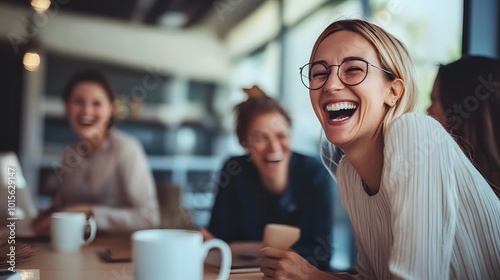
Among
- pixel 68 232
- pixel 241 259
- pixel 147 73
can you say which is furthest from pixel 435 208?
pixel 147 73

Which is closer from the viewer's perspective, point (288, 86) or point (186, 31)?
point (288, 86)

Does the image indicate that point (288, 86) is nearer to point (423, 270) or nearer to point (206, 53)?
point (206, 53)

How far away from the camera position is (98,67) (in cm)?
256

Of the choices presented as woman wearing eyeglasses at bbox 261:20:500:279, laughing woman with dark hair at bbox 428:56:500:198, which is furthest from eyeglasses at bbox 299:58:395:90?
laughing woman with dark hair at bbox 428:56:500:198

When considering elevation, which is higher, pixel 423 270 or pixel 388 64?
pixel 388 64

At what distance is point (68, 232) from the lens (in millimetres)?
920

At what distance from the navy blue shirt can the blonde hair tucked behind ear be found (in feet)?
1.77

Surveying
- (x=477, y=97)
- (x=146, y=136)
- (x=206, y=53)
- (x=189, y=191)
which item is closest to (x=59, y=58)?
(x=146, y=136)

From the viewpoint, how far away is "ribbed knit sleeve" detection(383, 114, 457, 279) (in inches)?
21.7

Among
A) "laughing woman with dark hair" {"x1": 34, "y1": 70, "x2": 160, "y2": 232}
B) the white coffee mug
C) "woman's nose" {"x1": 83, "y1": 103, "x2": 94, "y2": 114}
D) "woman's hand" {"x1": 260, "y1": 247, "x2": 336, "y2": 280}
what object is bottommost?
"woman's hand" {"x1": 260, "y1": 247, "x2": 336, "y2": 280}

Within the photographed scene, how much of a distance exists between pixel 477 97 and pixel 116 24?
85.7 inches

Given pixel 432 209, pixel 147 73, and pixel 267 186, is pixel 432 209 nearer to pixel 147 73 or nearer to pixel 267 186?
pixel 267 186

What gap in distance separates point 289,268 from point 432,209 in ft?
Result: 0.77

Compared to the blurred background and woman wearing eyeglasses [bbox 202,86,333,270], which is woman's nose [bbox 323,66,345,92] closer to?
woman wearing eyeglasses [bbox 202,86,333,270]
